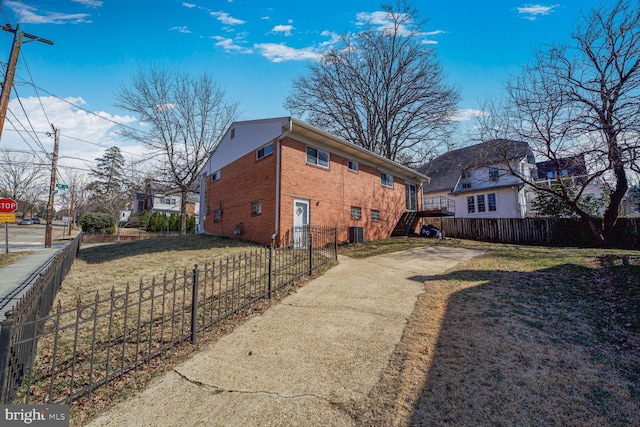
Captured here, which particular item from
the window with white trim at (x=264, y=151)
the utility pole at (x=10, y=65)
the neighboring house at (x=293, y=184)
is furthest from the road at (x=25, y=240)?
the window with white trim at (x=264, y=151)

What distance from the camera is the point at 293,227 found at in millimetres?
12297

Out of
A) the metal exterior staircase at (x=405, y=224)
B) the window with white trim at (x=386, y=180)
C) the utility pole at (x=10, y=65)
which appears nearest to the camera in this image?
the utility pole at (x=10, y=65)

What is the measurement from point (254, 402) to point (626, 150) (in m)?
12.6

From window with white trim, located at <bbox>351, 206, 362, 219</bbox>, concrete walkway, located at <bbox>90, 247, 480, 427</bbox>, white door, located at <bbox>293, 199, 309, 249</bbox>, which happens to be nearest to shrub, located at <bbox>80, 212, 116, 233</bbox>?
white door, located at <bbox>293, 199, 309, 249</bbox>

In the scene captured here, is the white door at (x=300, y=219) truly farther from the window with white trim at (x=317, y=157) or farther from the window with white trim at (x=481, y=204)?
the window with white trim at (x=481, y=204)

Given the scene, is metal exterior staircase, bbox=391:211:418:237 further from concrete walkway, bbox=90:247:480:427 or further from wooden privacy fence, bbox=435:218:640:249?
concrete walkway, bbox=90:247:480:427

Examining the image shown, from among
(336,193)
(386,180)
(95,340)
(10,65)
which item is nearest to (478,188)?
(386,180)

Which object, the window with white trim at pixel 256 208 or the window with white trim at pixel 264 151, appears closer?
the window with white trim at pixel 264 151

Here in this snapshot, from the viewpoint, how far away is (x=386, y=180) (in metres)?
18.8

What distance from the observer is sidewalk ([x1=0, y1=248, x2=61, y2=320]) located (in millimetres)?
6076

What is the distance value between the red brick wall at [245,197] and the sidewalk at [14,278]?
766 centimetres

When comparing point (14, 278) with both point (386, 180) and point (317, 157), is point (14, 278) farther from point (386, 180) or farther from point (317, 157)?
point (386, 180)

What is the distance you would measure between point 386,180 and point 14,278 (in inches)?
699

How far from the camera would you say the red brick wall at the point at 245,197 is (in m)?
12.6
